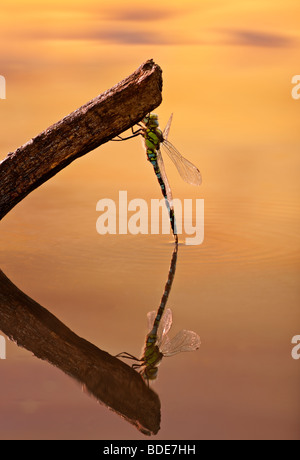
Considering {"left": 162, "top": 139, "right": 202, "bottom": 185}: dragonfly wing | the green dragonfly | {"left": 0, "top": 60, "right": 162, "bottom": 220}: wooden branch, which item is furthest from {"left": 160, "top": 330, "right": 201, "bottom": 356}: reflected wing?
{"left": 162, "top": 139, "right": 202, "bottom": 185}: dragonfly wing

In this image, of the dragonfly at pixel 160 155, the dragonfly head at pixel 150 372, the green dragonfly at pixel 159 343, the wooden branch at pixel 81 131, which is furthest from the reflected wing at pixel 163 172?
the dragonfly head at pixel 150 372

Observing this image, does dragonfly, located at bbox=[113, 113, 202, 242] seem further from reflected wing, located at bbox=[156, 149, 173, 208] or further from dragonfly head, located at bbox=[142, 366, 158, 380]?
dragonfly head, located at bbox=[142, 366, 158, 380]

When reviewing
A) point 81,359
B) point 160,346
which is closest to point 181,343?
point 160,346

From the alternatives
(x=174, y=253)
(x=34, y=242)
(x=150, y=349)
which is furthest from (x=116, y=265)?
(x=150, y=349)

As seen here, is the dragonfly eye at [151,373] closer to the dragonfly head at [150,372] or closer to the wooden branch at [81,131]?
the dragonfly head at [150,372]

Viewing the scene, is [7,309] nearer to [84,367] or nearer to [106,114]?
[84,367]
